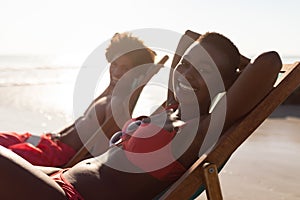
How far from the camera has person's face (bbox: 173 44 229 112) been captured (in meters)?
2.69

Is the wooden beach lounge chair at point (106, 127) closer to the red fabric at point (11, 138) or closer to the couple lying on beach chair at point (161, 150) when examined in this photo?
the red fabric at point (11, 138)

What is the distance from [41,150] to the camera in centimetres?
364

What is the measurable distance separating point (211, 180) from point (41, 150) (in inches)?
68.8

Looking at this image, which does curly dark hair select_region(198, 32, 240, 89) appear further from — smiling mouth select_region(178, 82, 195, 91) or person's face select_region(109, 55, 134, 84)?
person's face select_region(109, 55, 134, 84)

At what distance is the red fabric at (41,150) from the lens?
350cm

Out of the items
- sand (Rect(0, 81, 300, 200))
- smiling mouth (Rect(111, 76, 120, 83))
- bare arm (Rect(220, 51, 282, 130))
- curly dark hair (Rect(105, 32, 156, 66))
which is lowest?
Result: sand (Rect(0, 81, 300, 200))

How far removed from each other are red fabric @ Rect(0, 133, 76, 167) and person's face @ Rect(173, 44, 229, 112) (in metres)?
1.28

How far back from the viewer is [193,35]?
3.28 m

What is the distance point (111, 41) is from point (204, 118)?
1.61m

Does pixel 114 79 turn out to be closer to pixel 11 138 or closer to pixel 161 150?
pixel 11 138

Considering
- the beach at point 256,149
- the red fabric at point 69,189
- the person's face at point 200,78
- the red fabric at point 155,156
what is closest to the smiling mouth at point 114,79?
the beach at point 256,149

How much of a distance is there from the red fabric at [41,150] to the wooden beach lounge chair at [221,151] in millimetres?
1488

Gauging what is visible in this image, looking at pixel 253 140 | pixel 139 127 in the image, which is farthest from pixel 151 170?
pixel 253 140

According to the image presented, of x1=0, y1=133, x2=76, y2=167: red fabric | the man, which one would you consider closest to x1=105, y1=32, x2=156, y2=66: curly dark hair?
the man
